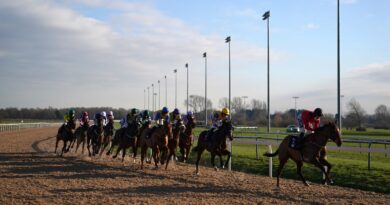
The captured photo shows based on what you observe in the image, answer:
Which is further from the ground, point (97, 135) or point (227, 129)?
point (227, 129)

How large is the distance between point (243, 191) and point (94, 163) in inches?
312

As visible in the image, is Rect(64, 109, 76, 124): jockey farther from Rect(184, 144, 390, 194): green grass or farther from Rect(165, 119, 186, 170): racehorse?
Rect(165, 119, 186, 170): racehorse

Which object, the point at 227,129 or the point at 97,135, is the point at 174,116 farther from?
the point at 97,135

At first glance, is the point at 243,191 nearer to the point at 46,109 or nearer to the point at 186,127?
the point at 186,127

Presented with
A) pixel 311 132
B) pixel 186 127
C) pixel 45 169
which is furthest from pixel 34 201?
pixel 186 127

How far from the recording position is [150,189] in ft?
33.7

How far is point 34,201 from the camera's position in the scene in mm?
8508

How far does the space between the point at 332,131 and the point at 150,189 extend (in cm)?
457

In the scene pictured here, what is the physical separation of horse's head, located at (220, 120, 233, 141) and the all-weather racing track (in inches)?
48.6

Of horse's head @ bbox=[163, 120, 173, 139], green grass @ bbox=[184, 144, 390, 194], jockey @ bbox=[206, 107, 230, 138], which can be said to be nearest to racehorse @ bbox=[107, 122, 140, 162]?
horse's head @ bbox=[163, 120, 173, 139]

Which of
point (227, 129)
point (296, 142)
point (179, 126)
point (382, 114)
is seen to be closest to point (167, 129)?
point (179, 126)

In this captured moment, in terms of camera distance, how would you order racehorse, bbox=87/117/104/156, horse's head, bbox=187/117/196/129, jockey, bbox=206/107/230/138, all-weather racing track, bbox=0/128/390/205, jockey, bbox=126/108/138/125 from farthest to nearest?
racehorse, bbox=87/117/104/156 < jockey, bbox=126/108/138/125 < horse's head, bbox=187/117/196/129 < jockey, bbox=206/107/230/138 < all-weather racing track, bbox=0/128/390/205

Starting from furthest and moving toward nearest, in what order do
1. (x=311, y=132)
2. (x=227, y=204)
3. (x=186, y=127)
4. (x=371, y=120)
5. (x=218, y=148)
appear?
(x=371, y=120) → (x=186, y=127) → (x=218, y=148) → (x=311, y=132) → (x=227, y=204)

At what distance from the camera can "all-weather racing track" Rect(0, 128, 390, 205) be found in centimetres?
884
